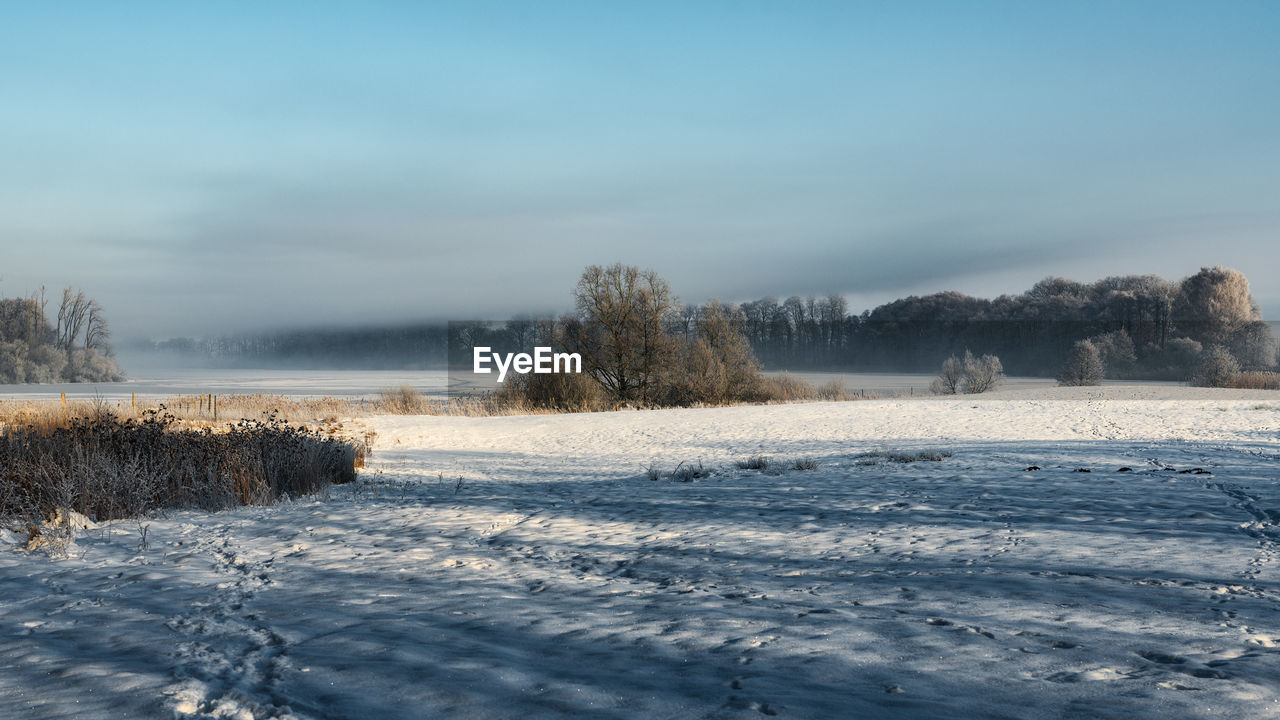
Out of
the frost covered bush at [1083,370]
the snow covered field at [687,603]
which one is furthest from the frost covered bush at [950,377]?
the snow covered field at [687,603]

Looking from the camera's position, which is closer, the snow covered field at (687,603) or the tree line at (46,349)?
the snow covered field at (687,603)

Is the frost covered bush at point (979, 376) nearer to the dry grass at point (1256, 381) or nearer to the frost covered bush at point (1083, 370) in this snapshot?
the frost covered bush at point (1083, 370)

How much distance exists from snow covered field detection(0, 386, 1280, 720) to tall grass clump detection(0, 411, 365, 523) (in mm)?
638

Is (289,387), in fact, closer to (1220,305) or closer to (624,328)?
(624,328)

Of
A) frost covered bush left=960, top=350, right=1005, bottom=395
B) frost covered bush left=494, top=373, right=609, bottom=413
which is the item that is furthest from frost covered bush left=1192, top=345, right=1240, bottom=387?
frost covered bush left=494, top=373, right=609, bottom=413

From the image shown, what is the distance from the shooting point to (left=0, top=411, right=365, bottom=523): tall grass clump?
835 centimetres

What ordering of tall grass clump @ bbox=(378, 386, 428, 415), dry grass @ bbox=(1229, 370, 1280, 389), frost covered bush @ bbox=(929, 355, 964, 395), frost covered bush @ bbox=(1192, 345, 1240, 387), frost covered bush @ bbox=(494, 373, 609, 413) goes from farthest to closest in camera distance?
frost covered bush @ bbox=(929, 355, 964, 395), frost covered bush @ bbox=(1192, 345, 1240, 387), dry grass @ bbox=(1229, 370, 1280, 389), frost covered bush @ bbox=(494, 373, 609, 413), tall grass clump @ bbox=(378, 386, 428, 415)

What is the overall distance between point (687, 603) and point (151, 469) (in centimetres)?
811

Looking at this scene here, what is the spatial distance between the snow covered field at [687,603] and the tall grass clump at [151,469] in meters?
0.64

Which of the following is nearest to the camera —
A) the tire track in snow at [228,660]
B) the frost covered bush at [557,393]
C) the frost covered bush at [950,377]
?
the tire track in snow at [228,660]

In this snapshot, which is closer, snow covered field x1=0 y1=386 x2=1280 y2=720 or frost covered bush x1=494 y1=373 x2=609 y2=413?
snow covered field x1=0 y1=386 x2=1280 y2=720

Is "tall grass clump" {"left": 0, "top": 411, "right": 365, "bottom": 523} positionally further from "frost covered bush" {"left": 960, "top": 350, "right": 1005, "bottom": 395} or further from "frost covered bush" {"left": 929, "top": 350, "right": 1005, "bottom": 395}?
"frost covered bush" {"left": 960, "top": 350, "right": 1005, "bottom": 395}

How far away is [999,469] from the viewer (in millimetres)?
10625

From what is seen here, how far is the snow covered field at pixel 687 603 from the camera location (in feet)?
10.8
